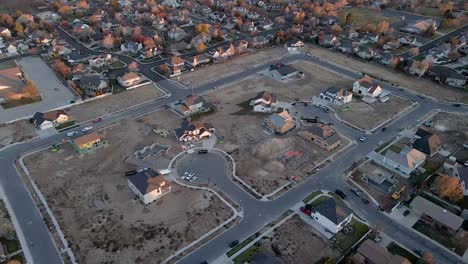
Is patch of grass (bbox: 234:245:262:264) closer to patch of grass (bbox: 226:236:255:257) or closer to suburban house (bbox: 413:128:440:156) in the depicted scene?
patch of grass (bbox: 226:236:255:257)

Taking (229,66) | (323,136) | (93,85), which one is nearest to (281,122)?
(323,136)

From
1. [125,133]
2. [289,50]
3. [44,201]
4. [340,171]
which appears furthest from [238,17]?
[44,201]

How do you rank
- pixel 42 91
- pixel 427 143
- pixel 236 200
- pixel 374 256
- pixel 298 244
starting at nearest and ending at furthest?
pixel 374 256
pixel 298 244
pixel 236 200
pixel 427 143
pixel 42 91

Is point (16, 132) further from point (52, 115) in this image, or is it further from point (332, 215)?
point (332, 215)

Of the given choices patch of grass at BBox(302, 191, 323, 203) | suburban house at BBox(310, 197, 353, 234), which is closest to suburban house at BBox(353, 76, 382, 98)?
patch of grass at BBox(302, 191, 323, 203)

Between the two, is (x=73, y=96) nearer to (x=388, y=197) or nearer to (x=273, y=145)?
(x=273, y=145)
